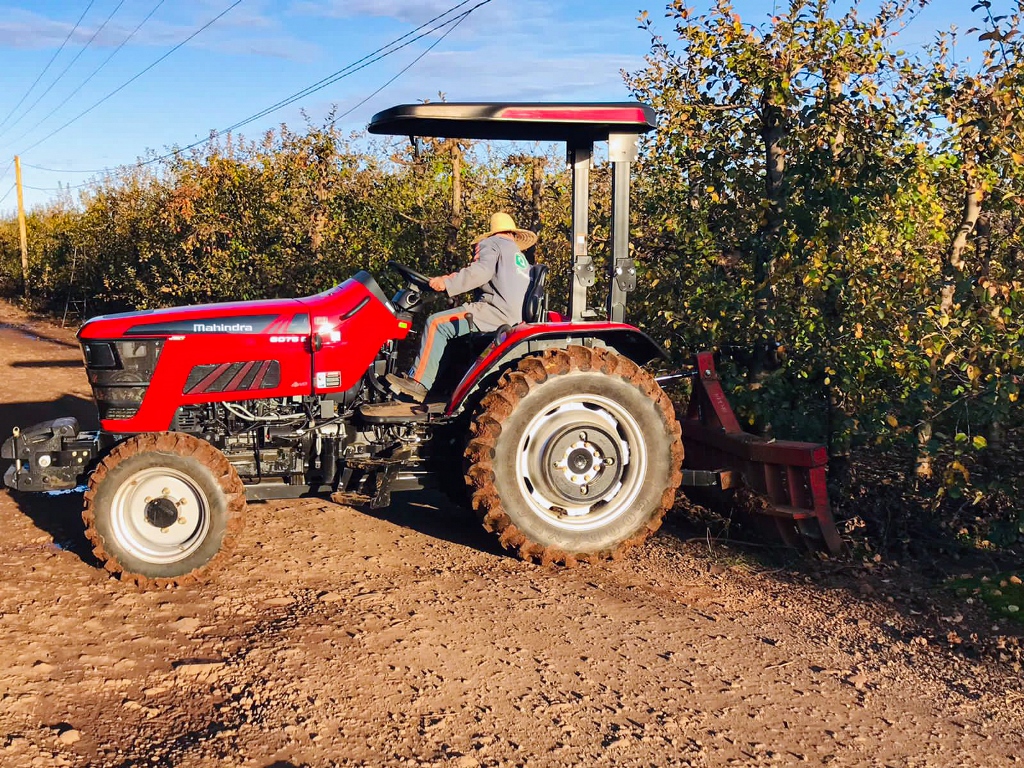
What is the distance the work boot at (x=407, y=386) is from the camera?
5.15 meters

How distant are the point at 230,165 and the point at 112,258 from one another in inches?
220

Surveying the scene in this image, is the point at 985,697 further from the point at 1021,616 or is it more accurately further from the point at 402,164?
the point at 402,164

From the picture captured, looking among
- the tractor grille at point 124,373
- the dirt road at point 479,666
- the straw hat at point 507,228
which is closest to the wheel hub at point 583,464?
the dirt road at point 479,666

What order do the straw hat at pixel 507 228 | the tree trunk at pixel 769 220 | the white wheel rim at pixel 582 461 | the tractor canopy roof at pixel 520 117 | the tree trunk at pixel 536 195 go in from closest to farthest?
the tractor canopy roof at pixel 520 117 < the white wheel rim at pixel 582 461 < the straw hat at pixel 507 228 < the tree trunk at pixel 769 220 < the tree trunk at pixel 536 195

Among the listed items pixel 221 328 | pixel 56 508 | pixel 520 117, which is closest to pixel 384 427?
pixel 221 328

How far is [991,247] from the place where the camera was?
5523mm

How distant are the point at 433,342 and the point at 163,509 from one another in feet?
5.40

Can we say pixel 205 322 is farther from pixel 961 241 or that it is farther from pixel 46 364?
pixel 46 364

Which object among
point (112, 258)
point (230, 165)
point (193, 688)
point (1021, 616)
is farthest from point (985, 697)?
point (112, 258)

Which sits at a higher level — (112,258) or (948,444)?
(112,258)

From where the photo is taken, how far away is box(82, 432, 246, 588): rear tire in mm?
4551

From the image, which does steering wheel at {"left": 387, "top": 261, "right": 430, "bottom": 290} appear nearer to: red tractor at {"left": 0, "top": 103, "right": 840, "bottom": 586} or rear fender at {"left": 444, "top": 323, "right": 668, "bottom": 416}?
red tractor at {"left": 0, "top": 103, "right": 840, "bottom": 586}

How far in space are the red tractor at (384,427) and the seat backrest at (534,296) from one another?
0.39 ft

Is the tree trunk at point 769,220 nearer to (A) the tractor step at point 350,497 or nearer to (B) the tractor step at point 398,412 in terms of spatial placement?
(B) the tractor step at point 398,412
